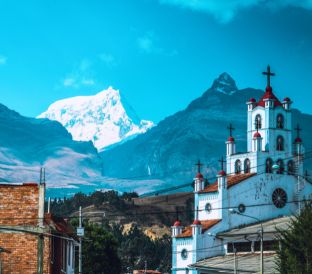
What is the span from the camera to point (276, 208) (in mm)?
119688

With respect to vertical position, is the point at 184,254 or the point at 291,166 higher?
the point at 291,166

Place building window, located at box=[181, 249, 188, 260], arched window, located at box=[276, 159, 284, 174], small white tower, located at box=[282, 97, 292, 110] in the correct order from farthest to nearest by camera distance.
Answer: small white tower, located at box=[282, 97, 292, 110] < arched window, located at box=[276, 159, 284, 174] < building window, located at box=[181, 249, 188, 260]

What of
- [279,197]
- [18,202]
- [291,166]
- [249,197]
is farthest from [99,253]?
[18,202]

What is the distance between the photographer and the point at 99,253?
114 metres

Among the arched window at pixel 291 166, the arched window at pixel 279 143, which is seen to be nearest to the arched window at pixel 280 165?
the arched window at pixel 291 166

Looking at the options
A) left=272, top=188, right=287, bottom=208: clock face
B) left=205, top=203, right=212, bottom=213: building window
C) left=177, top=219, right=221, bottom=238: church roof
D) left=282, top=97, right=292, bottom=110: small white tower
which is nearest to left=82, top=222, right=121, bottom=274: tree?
left=177, top=219, right=221, bottom=238: church roof

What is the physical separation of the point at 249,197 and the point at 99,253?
2016 cm

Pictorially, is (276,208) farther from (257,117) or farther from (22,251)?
(22,251)

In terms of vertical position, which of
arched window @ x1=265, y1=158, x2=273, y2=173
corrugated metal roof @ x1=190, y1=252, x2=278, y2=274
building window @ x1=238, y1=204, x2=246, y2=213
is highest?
arched window @ x1=265, y1=158, x2=273, y2=173

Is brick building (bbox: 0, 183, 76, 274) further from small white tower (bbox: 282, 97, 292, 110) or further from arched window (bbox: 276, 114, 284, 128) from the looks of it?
small white tower (bbox: 282, 97, 292, 110)

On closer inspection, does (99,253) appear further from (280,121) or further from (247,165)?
(280,121)

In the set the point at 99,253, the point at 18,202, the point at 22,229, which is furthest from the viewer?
the point at 99,253

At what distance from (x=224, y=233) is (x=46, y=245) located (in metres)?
76.9

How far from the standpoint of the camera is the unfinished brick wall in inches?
1547
